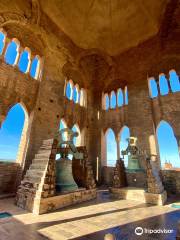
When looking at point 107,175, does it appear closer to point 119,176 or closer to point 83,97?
point 119,176

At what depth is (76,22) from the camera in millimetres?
12414

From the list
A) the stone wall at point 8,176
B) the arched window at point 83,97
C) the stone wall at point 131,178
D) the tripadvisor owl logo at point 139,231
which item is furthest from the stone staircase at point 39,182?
the arched window at point 83,97

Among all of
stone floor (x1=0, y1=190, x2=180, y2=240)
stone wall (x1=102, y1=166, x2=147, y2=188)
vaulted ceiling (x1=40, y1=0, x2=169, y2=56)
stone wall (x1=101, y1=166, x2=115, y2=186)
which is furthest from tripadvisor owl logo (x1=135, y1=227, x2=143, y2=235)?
vaulted ceiling (x1=40, y1=0, x2=169, y2=56)

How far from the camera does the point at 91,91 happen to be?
14383mm

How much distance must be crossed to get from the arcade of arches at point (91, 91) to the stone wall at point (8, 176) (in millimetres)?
46

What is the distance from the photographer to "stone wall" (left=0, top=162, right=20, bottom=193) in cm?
657

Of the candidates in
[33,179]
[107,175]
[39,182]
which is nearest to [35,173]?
[33,179]

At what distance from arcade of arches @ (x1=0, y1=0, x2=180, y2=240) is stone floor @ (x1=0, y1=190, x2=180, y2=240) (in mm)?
809

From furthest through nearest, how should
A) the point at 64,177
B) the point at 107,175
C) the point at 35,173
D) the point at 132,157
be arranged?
1. the point at 107,175
2. the point at 132,157
3. the point at 64,177
4. the point at 35,173

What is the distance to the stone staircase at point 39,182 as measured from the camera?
434 cm

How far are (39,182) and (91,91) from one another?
11225mm

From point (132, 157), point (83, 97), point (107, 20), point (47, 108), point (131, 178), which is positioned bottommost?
point (131, 178)

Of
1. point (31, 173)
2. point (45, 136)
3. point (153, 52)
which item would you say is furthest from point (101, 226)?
point (153, 52)

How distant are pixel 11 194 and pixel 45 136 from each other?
140 inches
